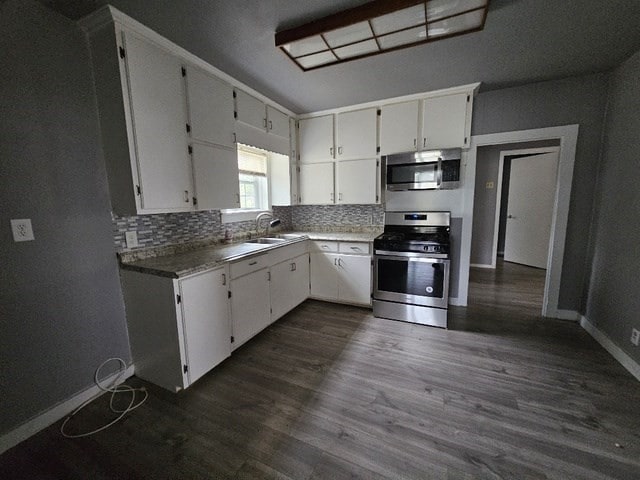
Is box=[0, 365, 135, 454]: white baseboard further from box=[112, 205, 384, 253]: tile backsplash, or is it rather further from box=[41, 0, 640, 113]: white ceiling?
box=[41, 0, 640, 113]: white ceiling

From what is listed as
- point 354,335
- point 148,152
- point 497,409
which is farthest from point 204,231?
point 497,409

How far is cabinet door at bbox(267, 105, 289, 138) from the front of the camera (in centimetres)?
288

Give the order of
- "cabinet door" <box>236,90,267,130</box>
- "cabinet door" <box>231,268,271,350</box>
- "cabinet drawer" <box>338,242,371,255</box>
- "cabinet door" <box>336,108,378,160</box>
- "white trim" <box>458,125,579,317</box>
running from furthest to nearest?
"cabinet door" <box>336,108,378,160</box>
"cabinet drawer" <box>338,242,371,255</box>
"white trim" <box>458,125,579,317</box>
"cabinet door" <box>236,90,267,130</box>
"cabinet door" <box>231,268,271,350</box>

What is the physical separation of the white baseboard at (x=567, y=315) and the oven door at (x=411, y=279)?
1325mm

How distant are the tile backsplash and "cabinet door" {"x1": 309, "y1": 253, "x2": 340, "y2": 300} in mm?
667

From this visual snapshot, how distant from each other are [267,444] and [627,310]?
2.85 meters

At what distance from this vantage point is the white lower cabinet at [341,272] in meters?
3.00

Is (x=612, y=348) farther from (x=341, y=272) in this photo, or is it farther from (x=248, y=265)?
(x=248, y=265)

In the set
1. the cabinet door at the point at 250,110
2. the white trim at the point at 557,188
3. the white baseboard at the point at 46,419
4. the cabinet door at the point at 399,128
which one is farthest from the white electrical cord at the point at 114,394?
the white trim at the point at 557,188

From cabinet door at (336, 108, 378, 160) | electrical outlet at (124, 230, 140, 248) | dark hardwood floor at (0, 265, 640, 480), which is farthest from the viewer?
cabinet door at (336, 108, 378, 160)

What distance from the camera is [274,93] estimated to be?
272 centimetres

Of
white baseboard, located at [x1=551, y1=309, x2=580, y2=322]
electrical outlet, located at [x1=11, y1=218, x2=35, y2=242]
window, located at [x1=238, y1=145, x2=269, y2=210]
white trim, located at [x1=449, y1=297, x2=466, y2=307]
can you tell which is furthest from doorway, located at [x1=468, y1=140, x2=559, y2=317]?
electrical outlet, located at [x1=11, y1=218, x2=35, y2=242]

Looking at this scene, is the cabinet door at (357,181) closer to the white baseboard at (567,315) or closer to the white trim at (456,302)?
the white trim at (456,302)

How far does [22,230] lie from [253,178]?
2.12 m
